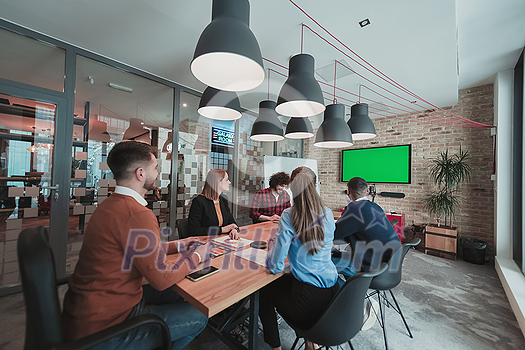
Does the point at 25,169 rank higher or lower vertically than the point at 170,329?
higher

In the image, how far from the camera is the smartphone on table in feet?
4.19

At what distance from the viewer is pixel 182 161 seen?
375 cm

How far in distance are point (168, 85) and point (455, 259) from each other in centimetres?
539

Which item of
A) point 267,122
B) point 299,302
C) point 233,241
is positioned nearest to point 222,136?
point 267,122

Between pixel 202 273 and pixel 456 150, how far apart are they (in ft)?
16.0

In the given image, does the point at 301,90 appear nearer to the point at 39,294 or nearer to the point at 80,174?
the point at 39,294

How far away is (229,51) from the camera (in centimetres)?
114

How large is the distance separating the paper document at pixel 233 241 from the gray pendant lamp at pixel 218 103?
1129 millimetres

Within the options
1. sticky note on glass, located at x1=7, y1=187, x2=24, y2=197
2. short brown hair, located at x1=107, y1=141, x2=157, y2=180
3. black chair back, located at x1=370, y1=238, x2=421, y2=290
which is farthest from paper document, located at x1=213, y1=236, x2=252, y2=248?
sticky note on glass, located at x1=7, y1=187, x2=24, y2=197

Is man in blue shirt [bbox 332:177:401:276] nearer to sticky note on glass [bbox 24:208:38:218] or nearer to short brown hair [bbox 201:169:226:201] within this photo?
short brown hair [bbox 201:169:226:201]

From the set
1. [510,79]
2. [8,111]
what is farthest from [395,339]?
[8,111]

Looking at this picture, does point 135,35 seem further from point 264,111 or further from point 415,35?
point 415,35

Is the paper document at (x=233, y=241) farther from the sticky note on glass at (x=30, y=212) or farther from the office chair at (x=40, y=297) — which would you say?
the sticky note on glass at (x=30, y=212)

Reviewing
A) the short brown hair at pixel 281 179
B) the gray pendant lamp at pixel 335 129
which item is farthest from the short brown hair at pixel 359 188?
the short brown hair at pixel 281 179
